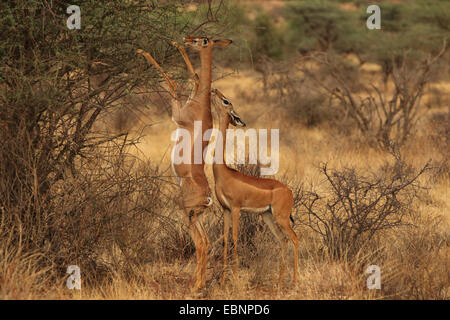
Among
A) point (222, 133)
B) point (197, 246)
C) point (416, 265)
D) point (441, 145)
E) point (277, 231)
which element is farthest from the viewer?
point (441, 145)

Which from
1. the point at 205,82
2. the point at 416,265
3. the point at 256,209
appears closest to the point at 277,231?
the point at 256,209

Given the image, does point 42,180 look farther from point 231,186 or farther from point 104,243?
point 231,186

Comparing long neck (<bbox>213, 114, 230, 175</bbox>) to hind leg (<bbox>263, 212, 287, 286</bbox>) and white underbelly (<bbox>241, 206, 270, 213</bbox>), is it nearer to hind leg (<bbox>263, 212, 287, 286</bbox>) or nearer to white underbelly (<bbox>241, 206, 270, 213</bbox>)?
white underbelly (<bbox>241, 206, 270, 213</bbox>)

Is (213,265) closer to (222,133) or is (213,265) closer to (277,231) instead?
(277,231)

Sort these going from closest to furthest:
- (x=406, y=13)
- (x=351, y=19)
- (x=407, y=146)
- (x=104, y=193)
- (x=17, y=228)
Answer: (x=17, y=228)
(x=104, y=193)
(x=407, y=146)
(x=406, y=13)
(x=351, y=19)

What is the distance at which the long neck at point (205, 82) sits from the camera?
430cm

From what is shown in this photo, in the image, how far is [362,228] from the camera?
5.41m

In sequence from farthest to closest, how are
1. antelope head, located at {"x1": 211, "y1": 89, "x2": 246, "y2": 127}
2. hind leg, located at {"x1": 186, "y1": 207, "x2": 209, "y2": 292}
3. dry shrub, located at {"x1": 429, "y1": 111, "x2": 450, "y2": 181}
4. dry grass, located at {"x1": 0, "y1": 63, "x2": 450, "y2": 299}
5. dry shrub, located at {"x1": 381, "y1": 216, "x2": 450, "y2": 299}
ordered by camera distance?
dry shrub, located at {"x1": 429, "y1": 111, "x2": 450, "y2": 181} < dry shrub, located at {"x1": 381, "y1": 216, "x2": 450, "y2": 299} < dry grass, located at {"x1": 0, "y1": 63, "x2": 450, "y2": 299} < hind leg, located at {"x1": 186, "y1": 207, "x2": 209, "y2": 292} < antelope head, located at {"x1": 211, "y1": 89, "x2": 246, "y2": 127}

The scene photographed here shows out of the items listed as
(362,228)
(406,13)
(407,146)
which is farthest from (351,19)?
(362,228)

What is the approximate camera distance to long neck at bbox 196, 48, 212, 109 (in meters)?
4.30

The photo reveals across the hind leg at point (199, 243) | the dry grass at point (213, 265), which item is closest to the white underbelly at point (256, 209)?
the hind leg at point (199, 243)

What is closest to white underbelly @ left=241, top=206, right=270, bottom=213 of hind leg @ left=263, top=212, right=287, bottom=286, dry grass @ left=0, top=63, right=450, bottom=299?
hind leg @ left=263, top=212, right=287, bottom=286

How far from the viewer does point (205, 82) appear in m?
4.34
